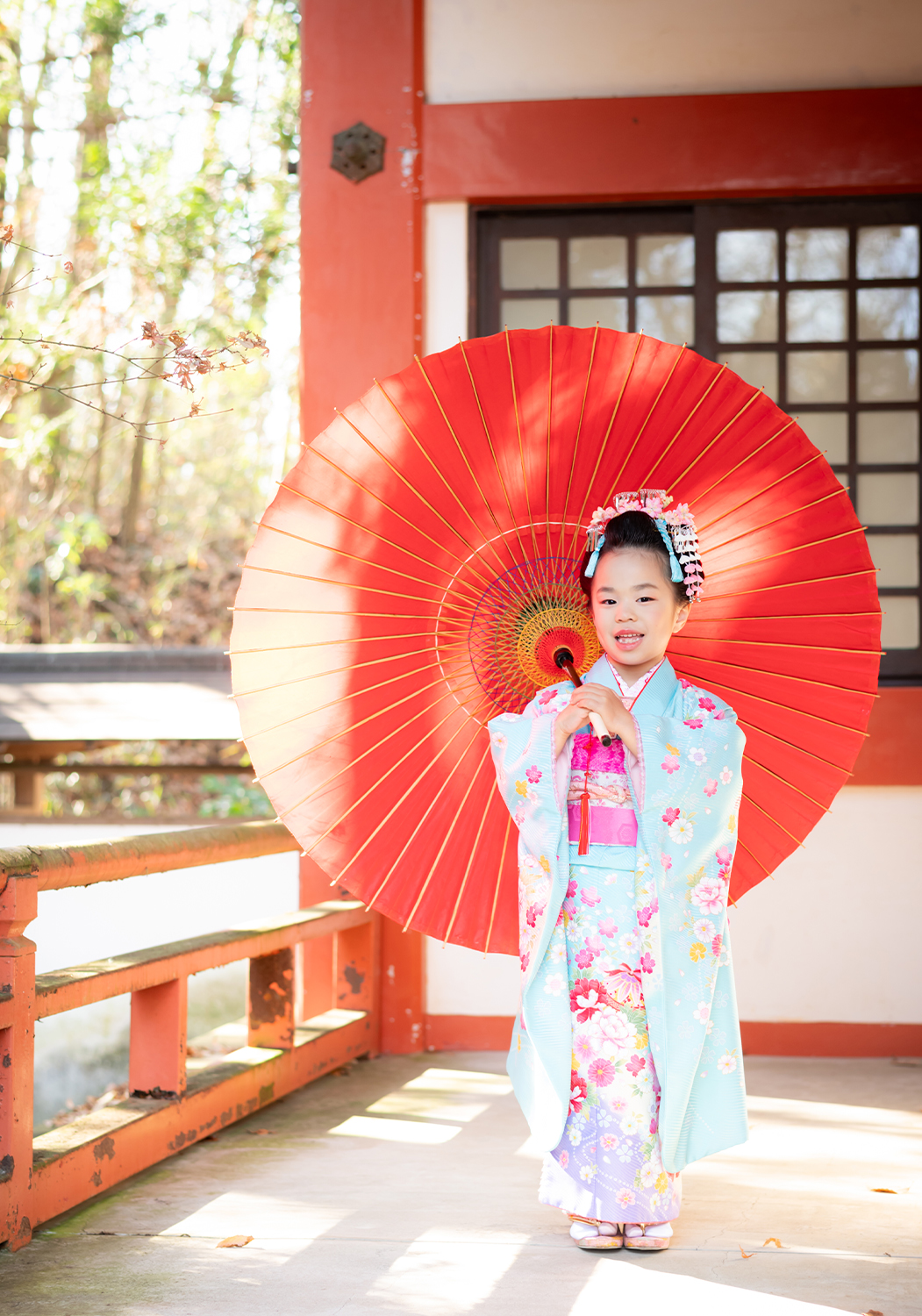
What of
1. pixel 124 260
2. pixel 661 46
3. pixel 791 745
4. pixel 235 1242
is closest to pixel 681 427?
pixel 791 745

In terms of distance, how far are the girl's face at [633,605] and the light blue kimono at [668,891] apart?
3.6 inches

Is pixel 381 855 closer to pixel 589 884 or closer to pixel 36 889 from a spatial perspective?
pixel 589 884

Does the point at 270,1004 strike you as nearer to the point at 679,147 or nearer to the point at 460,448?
the point at 460,448

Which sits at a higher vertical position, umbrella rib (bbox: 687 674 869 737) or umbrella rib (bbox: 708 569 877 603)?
umbrella rib (bbox: 708 569 877 603)

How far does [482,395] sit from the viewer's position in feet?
8.25

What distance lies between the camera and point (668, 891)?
254 centimetres

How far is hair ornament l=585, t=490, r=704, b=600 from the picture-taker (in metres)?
2.54

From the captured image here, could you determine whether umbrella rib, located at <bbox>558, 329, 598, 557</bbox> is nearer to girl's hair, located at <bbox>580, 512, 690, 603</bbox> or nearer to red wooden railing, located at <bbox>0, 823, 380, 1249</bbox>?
girl's hair, located at <bbox>580, 512, 690, 603</bbox>

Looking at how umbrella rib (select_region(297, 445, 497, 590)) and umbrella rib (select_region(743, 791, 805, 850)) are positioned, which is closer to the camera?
umbrella rib (select_region(297, 445, 497, 590))

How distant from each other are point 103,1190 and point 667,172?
3.65m

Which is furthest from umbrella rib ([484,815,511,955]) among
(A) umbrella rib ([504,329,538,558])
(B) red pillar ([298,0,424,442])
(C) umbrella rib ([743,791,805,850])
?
(B) red pillar ([298,0,424,442])

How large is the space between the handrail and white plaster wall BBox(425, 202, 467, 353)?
1.89m

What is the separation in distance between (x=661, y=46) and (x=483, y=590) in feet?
9.43

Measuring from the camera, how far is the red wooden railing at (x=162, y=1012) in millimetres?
2543
